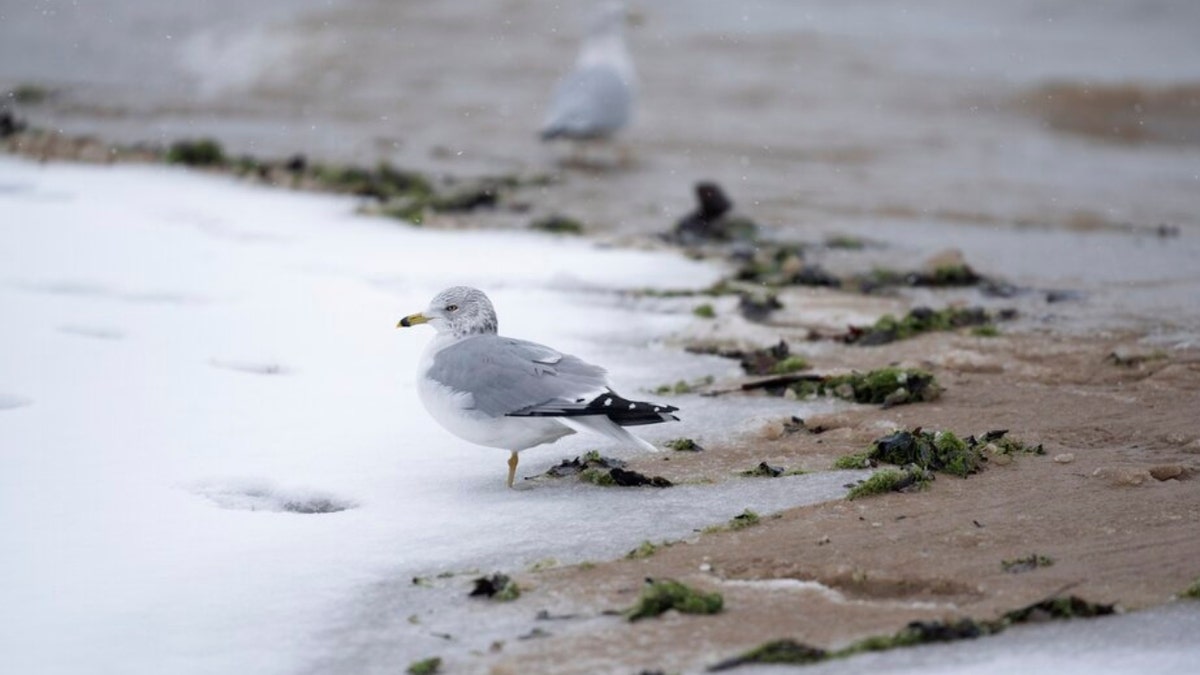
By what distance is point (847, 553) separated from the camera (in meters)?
3.98

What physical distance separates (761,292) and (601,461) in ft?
9.36

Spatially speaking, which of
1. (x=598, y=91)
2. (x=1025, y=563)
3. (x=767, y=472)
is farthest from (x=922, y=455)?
(x=598, y=91)

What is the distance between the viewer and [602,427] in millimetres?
4586

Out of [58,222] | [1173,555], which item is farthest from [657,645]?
[58,222]

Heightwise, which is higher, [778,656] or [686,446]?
[686,446]

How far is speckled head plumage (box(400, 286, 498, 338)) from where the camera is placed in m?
5.18

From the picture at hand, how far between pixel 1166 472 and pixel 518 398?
1.99 m

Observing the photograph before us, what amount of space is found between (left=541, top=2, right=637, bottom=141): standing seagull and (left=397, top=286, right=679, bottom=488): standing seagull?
7.83 m

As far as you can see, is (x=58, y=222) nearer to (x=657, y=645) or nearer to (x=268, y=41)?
(x=657, y=645)

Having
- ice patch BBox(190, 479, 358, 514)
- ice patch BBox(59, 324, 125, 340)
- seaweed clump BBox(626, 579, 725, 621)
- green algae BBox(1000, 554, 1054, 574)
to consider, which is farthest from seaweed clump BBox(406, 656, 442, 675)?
ice patch BBox(59, 324, 125, 340)

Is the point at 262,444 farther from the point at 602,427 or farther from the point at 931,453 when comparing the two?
the point at 931,453

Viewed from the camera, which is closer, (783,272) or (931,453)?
(931,453)

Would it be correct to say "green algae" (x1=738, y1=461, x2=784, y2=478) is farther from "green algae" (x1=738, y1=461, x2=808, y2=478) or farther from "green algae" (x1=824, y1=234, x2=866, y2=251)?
"green algae" (x1=824, y1=234, x2=866, y2=251)

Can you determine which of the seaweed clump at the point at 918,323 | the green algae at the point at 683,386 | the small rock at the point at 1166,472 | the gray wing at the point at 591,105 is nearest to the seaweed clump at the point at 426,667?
the small rock at the point at 1166,472
